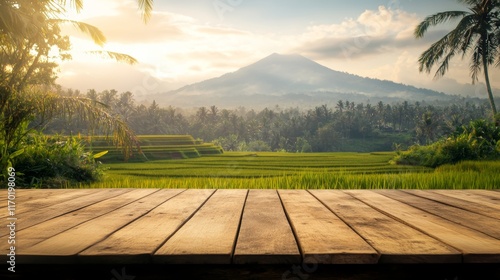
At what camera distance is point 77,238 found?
53.7 inches

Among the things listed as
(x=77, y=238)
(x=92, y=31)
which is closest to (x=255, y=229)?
(x=77, y=238)

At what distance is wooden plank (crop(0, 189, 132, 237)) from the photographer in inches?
66.8

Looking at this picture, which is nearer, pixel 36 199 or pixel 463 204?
pixel 463 204

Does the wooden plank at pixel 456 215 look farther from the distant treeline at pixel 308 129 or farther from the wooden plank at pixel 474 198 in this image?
the distant treeline at pixel 308 129

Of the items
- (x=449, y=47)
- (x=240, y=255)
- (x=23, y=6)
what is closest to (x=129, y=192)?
(x=240, y=255)

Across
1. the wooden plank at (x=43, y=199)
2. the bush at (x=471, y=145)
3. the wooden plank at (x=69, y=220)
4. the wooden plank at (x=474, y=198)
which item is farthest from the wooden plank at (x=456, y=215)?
the bush at (x=471, y=145)

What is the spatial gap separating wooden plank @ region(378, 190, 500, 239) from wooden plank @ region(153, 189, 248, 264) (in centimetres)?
97

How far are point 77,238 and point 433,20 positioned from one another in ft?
58.7

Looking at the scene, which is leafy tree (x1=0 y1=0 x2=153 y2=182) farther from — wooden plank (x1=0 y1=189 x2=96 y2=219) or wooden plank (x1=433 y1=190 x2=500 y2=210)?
wooden plank (x1=433 y1=190 x2=500 y2=210)

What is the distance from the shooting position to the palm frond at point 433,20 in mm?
16000

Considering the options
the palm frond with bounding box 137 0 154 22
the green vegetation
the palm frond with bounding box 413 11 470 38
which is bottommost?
the green vegetation

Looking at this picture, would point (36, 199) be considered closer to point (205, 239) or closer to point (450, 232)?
point (205, 239)

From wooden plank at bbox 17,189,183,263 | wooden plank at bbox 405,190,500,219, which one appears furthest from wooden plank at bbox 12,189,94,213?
wooden plank at bbox 405,190,500,219

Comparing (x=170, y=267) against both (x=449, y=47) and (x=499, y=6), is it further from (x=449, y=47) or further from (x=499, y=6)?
(x=499, y=6)
